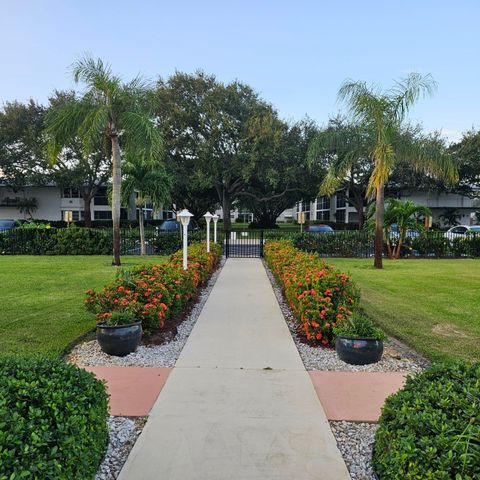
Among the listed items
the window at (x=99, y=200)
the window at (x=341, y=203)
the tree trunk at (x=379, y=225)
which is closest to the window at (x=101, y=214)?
the window at (x=99, y=200)

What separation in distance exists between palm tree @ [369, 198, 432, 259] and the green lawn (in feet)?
12.4

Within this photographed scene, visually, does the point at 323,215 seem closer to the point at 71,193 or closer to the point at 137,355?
the point at 71,193

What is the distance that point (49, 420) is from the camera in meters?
2.17

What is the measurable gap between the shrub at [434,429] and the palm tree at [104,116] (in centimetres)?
1178

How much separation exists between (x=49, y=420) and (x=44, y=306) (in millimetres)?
6254

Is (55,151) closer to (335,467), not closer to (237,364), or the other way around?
(237,364)

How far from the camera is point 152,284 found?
611 centimetres

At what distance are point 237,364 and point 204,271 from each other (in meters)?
5.67

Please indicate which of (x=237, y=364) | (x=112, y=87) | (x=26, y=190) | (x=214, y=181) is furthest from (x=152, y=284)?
(x=26, y=190)

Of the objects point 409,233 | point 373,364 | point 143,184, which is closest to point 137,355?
point 373,364

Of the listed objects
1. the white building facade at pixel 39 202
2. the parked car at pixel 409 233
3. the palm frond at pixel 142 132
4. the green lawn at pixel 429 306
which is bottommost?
the green lawn at pixel 429 306

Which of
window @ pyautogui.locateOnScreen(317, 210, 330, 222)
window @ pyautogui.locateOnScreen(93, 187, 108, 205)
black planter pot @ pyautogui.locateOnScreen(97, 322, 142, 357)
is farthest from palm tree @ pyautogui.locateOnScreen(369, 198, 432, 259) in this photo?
window @ pyautogui.locateOnScreen(317, 210, 330, 222)

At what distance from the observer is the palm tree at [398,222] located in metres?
17.9

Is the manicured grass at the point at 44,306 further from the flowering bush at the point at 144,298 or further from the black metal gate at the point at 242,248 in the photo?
the black metal gate at the point at 242,248
